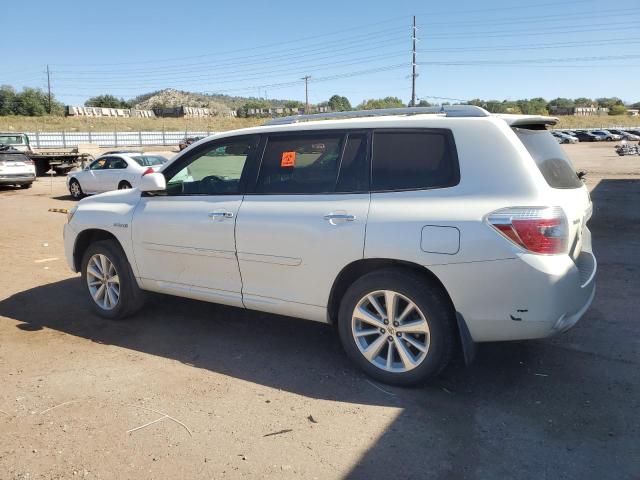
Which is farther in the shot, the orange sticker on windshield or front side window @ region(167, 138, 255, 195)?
front side window @ region(167, 138, 255, 195)

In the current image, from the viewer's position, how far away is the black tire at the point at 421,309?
3.61 meters

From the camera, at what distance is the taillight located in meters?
3.32

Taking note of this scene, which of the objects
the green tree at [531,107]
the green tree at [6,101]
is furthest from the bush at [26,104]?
the green tree at [531,107]

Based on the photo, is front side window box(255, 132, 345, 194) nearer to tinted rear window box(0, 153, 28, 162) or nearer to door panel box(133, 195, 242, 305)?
door panel box(133, 195, 242, 305)

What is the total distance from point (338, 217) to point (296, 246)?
15.9 inches

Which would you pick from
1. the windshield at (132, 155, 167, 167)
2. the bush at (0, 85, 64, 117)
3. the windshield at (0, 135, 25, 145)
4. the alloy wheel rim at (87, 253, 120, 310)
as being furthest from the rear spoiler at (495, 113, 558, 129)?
the bush at (0, 85, 64, 117)

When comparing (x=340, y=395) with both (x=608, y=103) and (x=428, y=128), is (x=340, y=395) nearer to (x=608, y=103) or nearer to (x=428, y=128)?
(x=428, y=128)

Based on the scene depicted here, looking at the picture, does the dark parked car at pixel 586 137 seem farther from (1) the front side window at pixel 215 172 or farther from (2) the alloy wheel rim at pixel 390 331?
(2) the alloy wheel rim at pixel 390 331

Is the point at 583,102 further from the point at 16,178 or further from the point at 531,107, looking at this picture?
the point at 16,178

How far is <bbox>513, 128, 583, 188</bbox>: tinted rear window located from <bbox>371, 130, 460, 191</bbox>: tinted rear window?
51 cm

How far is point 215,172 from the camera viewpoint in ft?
15.7

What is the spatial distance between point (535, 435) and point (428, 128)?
80.8 inches

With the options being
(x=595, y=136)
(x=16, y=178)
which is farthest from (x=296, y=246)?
(x=595, y=136)

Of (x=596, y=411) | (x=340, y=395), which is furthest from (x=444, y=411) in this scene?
(x=596, y=411)
